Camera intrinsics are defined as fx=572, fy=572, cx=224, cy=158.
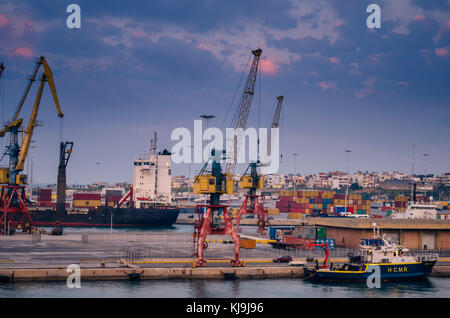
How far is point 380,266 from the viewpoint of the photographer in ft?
185

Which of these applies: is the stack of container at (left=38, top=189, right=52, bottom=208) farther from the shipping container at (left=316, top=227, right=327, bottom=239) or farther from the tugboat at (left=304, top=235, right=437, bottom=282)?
the tugboat at (left=304, top=235, right=437, bottom=282)

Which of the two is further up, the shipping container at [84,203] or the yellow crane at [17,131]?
the yellow crane at [17,131]

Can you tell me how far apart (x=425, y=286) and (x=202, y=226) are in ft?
74.6

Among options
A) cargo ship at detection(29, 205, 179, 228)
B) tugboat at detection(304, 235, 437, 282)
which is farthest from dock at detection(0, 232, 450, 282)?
cargo ship at detection(29, 205, 179, 228)

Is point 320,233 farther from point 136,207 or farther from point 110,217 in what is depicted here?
point 136,207

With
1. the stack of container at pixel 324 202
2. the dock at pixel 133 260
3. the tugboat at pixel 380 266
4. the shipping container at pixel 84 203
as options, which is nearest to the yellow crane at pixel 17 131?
the dock at pixel 133 260

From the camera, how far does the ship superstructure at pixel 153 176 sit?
162000 mm

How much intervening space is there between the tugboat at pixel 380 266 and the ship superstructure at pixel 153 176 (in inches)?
4172

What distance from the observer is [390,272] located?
56.7 metres

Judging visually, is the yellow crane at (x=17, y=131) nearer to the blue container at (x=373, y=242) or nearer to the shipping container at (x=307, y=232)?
the shipping container at (x=307, y=232)

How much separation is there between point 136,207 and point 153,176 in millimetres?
12065

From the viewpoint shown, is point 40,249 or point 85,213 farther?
point 85,213

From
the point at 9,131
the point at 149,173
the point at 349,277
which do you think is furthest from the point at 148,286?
the point at 149,173
